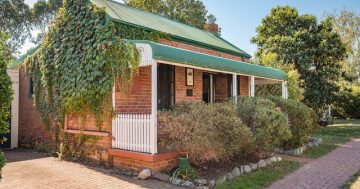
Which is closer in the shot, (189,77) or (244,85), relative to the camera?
(189,77)

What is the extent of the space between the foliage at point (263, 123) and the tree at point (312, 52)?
1219cm

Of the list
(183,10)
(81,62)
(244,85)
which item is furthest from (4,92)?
(183,10)

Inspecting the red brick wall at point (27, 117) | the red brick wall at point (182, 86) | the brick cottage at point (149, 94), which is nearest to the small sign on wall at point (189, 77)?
the brick cottage at point (149, 94)

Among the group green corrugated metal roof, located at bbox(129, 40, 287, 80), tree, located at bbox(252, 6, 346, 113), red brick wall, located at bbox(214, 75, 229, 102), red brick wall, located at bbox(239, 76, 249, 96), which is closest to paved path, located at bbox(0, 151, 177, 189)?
green corrugated metal roof, located at bbox(129, 40, 287, 80)

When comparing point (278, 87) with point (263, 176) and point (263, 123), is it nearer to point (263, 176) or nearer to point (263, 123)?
point (263, 123)

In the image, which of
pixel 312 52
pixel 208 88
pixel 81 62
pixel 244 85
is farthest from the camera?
pixel 312 52

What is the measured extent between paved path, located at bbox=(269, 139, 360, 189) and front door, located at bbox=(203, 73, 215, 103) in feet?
16.5

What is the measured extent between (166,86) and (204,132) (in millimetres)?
3879

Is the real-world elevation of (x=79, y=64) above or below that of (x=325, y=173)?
above

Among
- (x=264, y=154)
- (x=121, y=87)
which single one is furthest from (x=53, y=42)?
(x=264, y=154)

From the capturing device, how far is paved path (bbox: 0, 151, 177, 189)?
6938 mm

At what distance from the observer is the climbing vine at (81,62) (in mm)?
8438

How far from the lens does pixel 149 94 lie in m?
9.80

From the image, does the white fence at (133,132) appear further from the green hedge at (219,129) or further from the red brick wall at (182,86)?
the red brick wall at (182,86)
